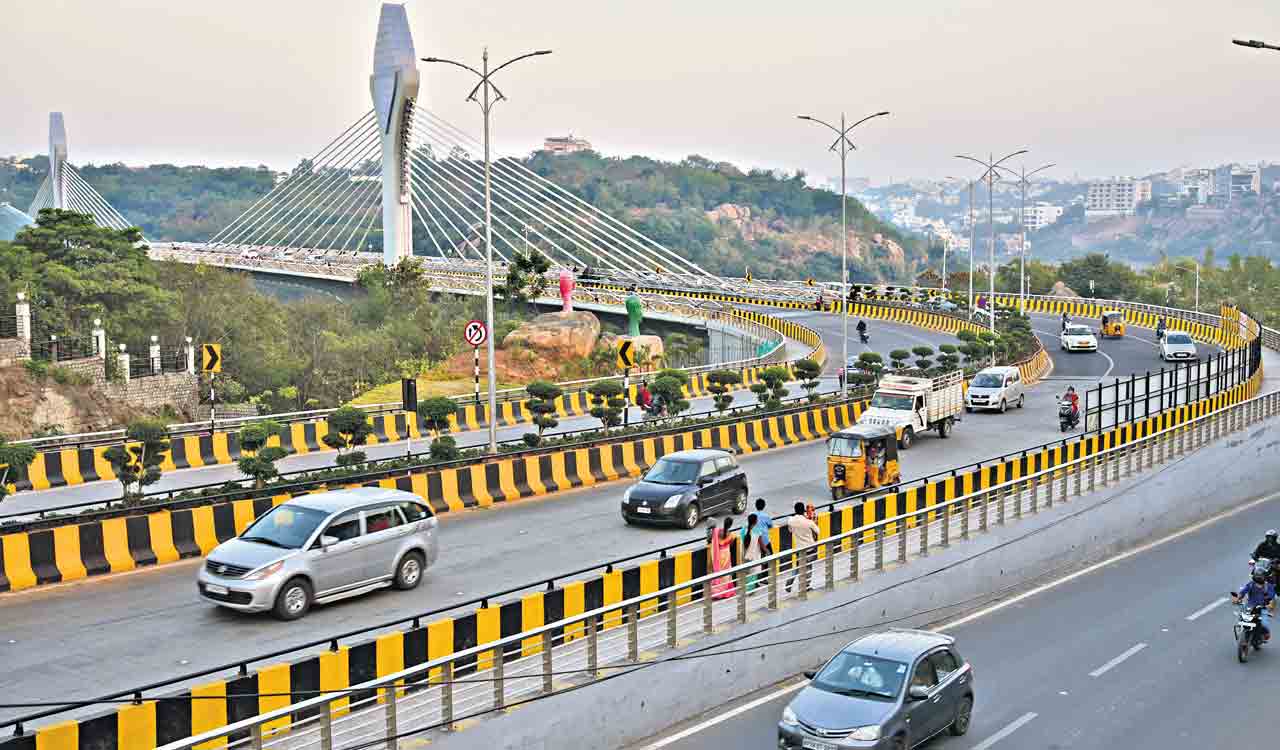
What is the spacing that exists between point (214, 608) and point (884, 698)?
397 inches

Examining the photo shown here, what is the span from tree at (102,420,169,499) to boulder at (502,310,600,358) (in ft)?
95.1

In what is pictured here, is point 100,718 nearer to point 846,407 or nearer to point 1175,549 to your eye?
point 1175,549

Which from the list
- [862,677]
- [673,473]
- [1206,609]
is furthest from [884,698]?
[673,473]

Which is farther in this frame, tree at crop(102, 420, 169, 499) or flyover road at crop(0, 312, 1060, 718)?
tree at crop(102, 420, 169, 499)

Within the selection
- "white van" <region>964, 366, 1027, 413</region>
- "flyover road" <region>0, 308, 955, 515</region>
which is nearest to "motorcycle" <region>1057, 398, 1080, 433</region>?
"white van" <region>964, 366, 1027, 413</region>

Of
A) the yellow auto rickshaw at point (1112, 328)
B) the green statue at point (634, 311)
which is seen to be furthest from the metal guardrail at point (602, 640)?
the yellow auto rickshaw at point (1112, 328)

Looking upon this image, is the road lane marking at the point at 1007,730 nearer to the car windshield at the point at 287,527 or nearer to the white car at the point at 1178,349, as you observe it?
the car windshield at the point at 287,527

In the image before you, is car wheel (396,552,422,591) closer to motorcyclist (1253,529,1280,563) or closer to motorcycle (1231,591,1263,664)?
motorcycle (1231,591,1263,664)

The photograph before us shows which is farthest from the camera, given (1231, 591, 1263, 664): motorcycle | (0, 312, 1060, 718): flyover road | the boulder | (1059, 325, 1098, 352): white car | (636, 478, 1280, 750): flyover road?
(1059, 325, 1098, 352): white car

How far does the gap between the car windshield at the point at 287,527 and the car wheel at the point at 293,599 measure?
54 cm

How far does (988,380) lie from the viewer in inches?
1735

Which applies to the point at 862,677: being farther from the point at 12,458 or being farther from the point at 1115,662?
the point at 12,458

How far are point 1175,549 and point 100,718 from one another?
23386 mm

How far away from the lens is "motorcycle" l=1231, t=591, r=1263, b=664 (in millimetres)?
19859
